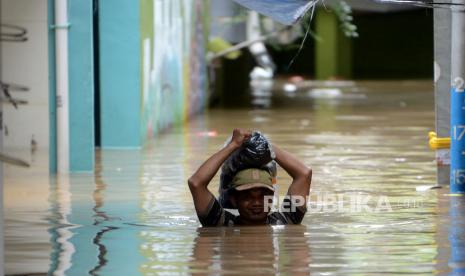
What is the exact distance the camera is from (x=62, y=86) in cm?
1467

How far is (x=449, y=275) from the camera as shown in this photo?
801 cm

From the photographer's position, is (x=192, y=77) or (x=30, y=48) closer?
(x=30, y=48)

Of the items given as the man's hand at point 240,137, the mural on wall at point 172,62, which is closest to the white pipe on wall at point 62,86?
the mural on wall at point 172,62

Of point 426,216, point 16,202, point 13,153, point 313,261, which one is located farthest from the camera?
point 13,153

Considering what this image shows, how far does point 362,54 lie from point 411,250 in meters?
46.7

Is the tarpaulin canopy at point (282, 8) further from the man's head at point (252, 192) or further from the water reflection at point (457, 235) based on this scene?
the water reflection at point (457, 235)

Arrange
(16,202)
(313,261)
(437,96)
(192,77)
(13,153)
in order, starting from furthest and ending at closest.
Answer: (192,77) < (13,153) < (437,96) < (16,202) < (313,261)

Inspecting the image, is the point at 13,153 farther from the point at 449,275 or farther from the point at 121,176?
the point at 449,275

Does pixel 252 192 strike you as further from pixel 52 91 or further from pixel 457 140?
pixel 52 91

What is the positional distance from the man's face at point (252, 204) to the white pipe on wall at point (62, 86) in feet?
17.5

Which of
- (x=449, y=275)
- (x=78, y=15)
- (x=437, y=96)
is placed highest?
(x=78, y=15)

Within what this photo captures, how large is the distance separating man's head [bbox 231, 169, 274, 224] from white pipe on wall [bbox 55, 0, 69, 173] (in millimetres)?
5321

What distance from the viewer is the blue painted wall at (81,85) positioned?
14.8m

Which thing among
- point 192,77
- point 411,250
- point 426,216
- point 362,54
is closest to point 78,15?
point 426,216
